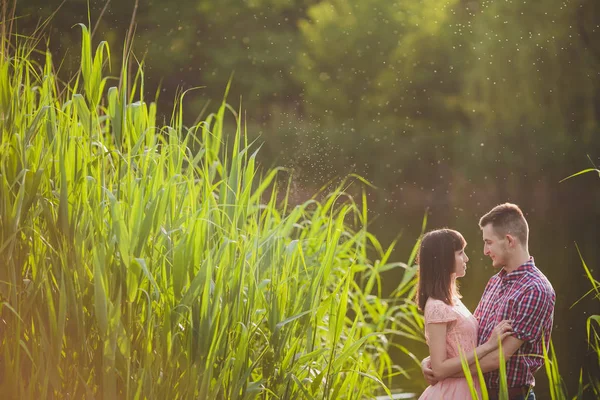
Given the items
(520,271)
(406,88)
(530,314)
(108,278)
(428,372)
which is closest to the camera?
(108,278)

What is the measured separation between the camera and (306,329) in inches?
107

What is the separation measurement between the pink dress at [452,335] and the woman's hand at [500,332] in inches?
4.2

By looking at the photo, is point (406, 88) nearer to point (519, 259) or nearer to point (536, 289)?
point (519, 259)

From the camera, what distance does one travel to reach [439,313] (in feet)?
8.20

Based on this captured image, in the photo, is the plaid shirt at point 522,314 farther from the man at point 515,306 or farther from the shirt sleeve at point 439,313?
the shirt sleeve at point 439,313

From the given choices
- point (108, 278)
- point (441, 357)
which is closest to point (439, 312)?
point (441, 357)

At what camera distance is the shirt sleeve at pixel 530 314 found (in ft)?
7.66

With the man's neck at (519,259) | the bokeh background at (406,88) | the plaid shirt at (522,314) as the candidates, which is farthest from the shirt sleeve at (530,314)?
the bokeh background at (406,88)

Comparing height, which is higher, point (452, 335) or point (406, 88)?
point (452, 335)

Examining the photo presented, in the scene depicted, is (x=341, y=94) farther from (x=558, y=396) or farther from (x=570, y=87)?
(x=558, y=396)

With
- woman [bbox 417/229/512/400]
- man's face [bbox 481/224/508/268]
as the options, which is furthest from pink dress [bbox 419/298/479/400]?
man's face [bbox 481/224/508/268]

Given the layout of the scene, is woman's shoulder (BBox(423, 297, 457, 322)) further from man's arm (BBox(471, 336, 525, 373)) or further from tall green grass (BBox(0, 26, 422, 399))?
tall green grass (BBox(0, 26, 422, 399))

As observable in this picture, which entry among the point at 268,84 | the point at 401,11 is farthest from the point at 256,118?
the point at 401,11

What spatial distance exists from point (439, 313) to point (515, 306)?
0.25 meters
